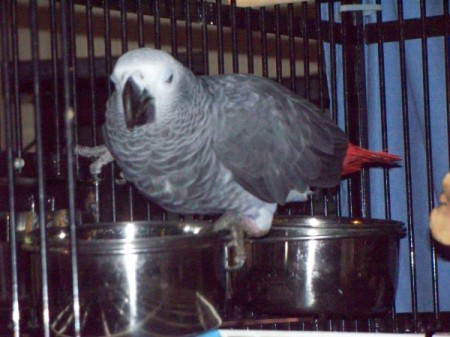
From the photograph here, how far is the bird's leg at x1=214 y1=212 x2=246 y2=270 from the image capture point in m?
1.11

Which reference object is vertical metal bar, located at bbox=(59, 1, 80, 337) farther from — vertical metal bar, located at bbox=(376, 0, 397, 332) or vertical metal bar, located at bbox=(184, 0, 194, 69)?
vertical metal bar, located at bbox=(376, 0, 397, 332)

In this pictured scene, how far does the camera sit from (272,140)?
1.15m

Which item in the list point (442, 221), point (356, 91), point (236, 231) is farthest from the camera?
point (356, 91)

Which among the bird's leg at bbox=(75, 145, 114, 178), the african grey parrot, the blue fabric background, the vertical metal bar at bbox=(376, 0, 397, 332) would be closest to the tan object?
the african grey parrot

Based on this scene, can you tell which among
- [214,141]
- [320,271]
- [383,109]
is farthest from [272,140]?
[383,109]

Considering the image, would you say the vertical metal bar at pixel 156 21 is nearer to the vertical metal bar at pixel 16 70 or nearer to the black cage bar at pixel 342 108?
the black cage bar at pixel 342 108

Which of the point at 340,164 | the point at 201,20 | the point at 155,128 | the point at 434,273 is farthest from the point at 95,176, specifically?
the point at 434,273

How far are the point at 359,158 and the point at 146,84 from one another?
0.55 metres

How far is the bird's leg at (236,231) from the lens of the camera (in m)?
1.11

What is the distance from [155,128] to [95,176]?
0.74ft

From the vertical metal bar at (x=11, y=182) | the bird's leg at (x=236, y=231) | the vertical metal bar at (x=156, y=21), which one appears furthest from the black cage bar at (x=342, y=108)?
the vertical metal bar at (x=11, y=182)

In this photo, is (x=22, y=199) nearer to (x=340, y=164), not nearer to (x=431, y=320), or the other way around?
(x=340, y=164)

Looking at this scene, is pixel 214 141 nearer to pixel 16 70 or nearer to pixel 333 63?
pixel 16 70

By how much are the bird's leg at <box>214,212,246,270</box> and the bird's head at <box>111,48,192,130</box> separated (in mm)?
233
